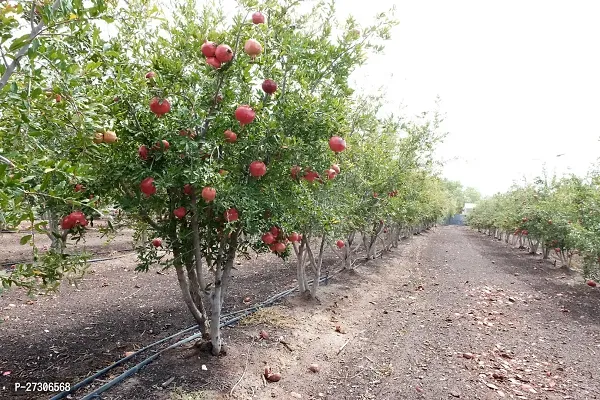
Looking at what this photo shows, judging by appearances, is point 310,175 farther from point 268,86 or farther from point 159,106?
point 159,106

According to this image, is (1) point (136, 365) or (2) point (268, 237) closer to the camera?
(2) point (268, 237)

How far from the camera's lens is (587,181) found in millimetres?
11344

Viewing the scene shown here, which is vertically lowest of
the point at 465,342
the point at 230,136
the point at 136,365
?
the point at 465,342

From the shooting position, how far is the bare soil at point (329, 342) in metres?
4.02

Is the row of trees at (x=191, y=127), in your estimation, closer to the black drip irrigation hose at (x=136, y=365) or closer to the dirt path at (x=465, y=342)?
the black drip irrigation hose at (x=136, y=365)

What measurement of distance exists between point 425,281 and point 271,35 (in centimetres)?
869

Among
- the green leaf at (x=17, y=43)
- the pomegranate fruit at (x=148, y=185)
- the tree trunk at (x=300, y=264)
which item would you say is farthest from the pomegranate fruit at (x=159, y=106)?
the tree trunk at (x=300, y=264)

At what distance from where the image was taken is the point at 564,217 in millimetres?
11102

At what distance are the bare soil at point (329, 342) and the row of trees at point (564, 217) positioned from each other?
4.55 feet

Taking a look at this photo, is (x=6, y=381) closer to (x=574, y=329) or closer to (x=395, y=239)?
(x=574, y=329)

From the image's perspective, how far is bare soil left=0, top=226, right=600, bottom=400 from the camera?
4023mm

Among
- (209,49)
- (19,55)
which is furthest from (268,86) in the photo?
(19,55)

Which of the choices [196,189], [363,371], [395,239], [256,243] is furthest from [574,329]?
[395,239]

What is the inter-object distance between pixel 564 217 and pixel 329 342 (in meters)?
9.41
